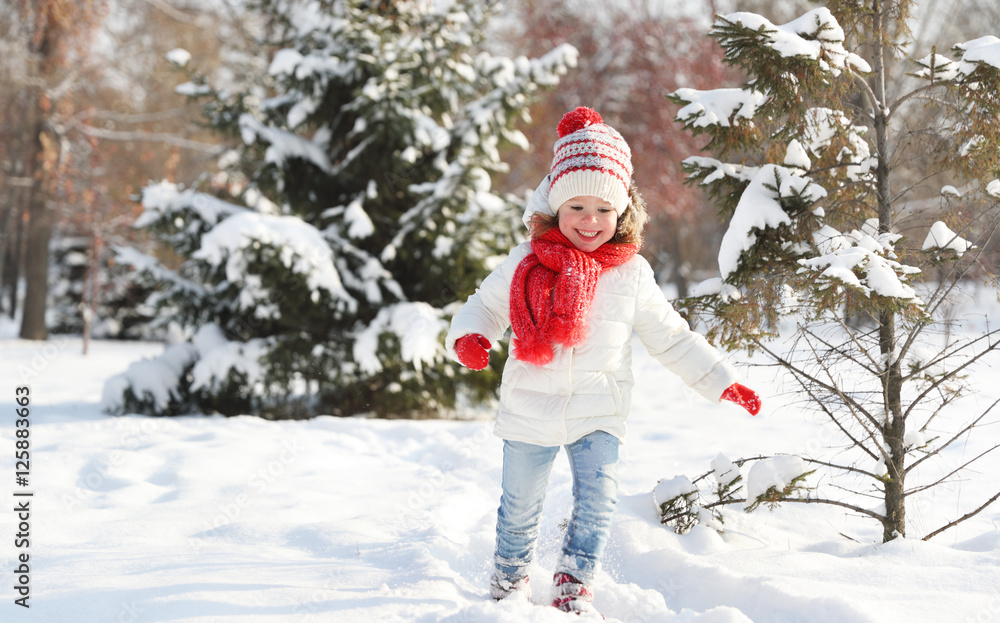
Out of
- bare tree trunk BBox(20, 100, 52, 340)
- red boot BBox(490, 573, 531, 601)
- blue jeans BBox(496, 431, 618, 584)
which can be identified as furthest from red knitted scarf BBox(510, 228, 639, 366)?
bare tree trunk BBox(20, 100, 52, 340)

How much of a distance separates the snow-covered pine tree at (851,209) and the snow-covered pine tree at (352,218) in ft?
9.82

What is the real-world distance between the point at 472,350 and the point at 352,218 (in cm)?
381

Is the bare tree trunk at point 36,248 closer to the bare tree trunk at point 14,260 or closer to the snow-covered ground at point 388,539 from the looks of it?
the bare tree trunk at point 14,260

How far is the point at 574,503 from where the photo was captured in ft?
8.13

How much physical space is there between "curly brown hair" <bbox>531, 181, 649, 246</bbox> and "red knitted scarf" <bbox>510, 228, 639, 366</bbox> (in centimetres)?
5

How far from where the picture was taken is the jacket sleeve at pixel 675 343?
2.51 meters

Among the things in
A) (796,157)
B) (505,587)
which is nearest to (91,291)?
(505,587)

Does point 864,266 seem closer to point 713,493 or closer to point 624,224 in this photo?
point 624,224

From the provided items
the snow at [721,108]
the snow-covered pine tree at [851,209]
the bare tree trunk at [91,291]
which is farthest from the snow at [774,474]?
the bare tree trunk at [91,291]

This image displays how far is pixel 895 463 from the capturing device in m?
2.88

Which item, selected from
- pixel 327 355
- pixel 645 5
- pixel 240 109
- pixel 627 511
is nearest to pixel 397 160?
pixel 240 109

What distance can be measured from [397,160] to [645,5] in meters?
10.6

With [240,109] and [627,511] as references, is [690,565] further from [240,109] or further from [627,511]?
[240,109]

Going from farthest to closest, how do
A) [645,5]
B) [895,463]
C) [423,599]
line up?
[645,5] < [895,463] < [423,599]
